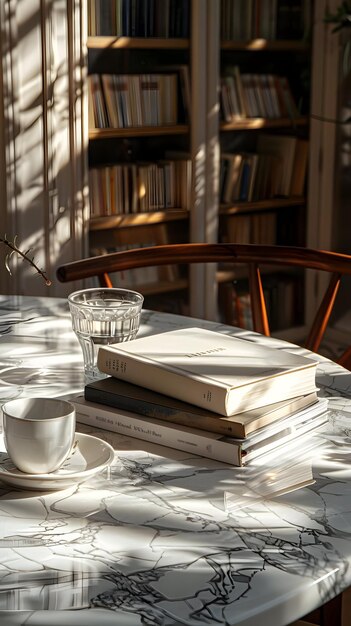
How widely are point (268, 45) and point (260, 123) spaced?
31 centimetres

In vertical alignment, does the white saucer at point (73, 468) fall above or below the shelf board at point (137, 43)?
below

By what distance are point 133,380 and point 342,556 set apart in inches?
17.5

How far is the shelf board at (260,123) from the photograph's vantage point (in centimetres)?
368

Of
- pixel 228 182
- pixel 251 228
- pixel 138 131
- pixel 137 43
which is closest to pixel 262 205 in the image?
pixel 251 228

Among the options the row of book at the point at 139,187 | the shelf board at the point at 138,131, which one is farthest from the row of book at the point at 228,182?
the shelf board at the point at 138,131

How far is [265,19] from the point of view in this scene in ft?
12.2

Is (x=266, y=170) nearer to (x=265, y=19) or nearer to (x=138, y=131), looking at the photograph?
(x=265, y=19)

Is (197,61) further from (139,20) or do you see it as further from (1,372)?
(1,372)

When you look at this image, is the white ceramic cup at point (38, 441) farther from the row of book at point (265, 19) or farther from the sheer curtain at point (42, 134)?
the row of book at point (265, 19)

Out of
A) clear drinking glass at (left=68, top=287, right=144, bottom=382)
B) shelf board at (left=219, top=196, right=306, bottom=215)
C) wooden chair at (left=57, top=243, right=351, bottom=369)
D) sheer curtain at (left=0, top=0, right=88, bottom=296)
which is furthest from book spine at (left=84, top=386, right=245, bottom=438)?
shelf board at (left=219, top=196, right=306, bottom=215)

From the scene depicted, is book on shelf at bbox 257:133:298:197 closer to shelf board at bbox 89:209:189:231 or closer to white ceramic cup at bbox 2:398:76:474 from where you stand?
shelf board at bbox 89:209:189:231

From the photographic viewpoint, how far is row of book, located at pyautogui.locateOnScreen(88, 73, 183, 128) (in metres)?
3.29

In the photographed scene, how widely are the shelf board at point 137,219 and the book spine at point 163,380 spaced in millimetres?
2081

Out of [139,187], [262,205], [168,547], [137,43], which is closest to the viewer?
[168,547]
